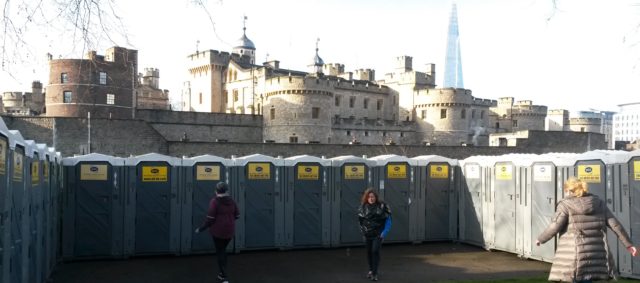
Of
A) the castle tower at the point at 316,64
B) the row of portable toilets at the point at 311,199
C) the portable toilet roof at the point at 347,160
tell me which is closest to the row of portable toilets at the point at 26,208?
the row of portable toilets at the point at 311,199

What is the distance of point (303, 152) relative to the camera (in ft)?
128

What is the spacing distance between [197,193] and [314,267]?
309 cm

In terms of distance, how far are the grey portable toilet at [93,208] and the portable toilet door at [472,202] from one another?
7.79 meters

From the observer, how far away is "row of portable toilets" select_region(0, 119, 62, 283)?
573cm

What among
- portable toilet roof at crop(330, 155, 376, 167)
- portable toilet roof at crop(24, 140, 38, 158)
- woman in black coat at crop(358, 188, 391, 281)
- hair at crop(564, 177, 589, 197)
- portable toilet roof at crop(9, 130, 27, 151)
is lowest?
woman in black coat at crop(358, 188, 391, 281)

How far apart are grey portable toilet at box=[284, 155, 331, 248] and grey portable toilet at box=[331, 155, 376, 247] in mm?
151

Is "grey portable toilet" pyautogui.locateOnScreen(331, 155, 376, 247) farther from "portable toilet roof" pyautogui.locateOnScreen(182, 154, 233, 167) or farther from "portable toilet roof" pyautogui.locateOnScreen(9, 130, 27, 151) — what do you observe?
"portable toilet roof" pyautogui.locateOnScreen(9, 130, 27, 151)

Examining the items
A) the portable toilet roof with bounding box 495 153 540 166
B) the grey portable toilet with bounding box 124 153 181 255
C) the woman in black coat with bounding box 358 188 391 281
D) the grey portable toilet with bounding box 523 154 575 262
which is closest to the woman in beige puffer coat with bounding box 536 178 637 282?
the woman in black coat with bounding box 358 188 391 281

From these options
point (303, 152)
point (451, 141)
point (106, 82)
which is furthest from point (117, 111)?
point (451, 141)

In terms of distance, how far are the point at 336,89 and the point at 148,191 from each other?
51.8 m

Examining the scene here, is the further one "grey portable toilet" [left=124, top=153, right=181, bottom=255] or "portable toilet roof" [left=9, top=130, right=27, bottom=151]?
"grey portable toilet" [left=124, top=153, right=181, bottom=255]

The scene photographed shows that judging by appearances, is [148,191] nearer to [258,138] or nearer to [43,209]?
[43,209]

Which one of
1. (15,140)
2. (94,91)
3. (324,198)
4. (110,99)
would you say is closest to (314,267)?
(324,198)

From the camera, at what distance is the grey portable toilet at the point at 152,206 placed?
Answer: 37.8 ft
